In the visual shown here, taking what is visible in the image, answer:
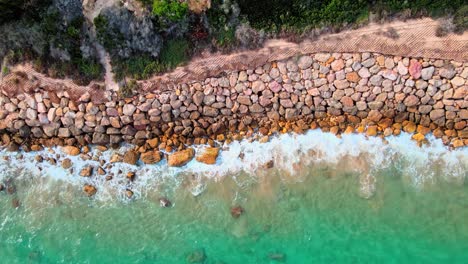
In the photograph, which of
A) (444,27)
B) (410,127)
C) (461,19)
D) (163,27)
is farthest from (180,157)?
(461,19)

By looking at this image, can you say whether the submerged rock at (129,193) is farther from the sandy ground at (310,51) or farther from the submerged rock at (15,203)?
the submerged rock at (15,203)

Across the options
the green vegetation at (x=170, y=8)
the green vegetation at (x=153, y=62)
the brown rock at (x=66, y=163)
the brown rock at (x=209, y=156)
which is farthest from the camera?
the brown rock at (x=66, y=163)

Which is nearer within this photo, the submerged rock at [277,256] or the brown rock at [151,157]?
the submerged rock at [277,256]

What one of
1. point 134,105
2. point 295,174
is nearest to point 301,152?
point 295,174

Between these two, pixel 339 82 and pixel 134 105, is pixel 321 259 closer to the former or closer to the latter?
pixel 339 82

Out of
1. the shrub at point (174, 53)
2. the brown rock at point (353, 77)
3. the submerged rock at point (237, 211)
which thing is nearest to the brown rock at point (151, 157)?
the shrub at point (174, 53)

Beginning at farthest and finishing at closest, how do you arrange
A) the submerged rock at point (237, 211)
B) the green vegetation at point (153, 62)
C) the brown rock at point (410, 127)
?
the submerged rock at point (237, 211) < the brown rock at point (410, 127) < the green vegetation at point (153, 62)

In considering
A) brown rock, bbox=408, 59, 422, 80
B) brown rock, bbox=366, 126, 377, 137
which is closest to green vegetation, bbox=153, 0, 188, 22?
brown rock, bbox=366, 126, 377, 137
